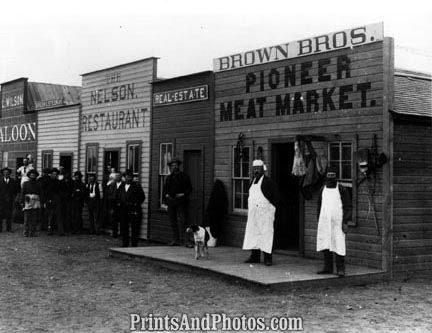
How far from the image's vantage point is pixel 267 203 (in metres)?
10.8

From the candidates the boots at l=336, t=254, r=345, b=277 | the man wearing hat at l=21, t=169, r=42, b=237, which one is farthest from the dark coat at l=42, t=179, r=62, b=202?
the boots at l=336, t=254, r=345, b=277

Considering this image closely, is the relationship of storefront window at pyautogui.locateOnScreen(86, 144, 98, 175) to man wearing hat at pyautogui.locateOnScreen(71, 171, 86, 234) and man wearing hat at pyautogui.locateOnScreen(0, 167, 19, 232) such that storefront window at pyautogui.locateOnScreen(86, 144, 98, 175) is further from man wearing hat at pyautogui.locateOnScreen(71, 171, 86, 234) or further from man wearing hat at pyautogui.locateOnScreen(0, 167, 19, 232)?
man wearing hat at pyautogui.locateOnScreen(0, 167, 19, 232)

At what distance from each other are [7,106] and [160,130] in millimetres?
11758

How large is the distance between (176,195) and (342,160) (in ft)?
15.0

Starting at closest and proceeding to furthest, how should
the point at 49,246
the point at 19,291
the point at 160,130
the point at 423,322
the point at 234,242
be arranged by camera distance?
the point at 423,322, the point at 19,291, the point at 234,242, the point at 49,246, the point at 160,130

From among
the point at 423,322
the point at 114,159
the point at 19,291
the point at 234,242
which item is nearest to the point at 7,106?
the point at 114,159

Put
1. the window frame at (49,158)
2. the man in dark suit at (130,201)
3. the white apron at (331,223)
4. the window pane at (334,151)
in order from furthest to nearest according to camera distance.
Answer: the window frame at (49,158) < the man in dark suit at (130,201) < the window pane at (334,151) < the white apron at (331,223)

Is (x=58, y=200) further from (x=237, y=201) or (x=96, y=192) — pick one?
(x=237, y=201)

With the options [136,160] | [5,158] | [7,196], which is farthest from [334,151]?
[5,158]

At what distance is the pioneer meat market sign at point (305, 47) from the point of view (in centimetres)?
1052

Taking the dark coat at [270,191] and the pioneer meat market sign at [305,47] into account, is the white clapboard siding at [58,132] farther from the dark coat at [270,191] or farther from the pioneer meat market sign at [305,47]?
the dark coat at [270,191]

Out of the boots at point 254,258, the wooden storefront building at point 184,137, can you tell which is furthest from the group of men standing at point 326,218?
the wooden storefront building at point 184,137

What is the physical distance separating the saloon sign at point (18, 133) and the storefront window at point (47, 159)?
1087mm

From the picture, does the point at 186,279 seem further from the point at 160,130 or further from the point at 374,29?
the point at 160,130
